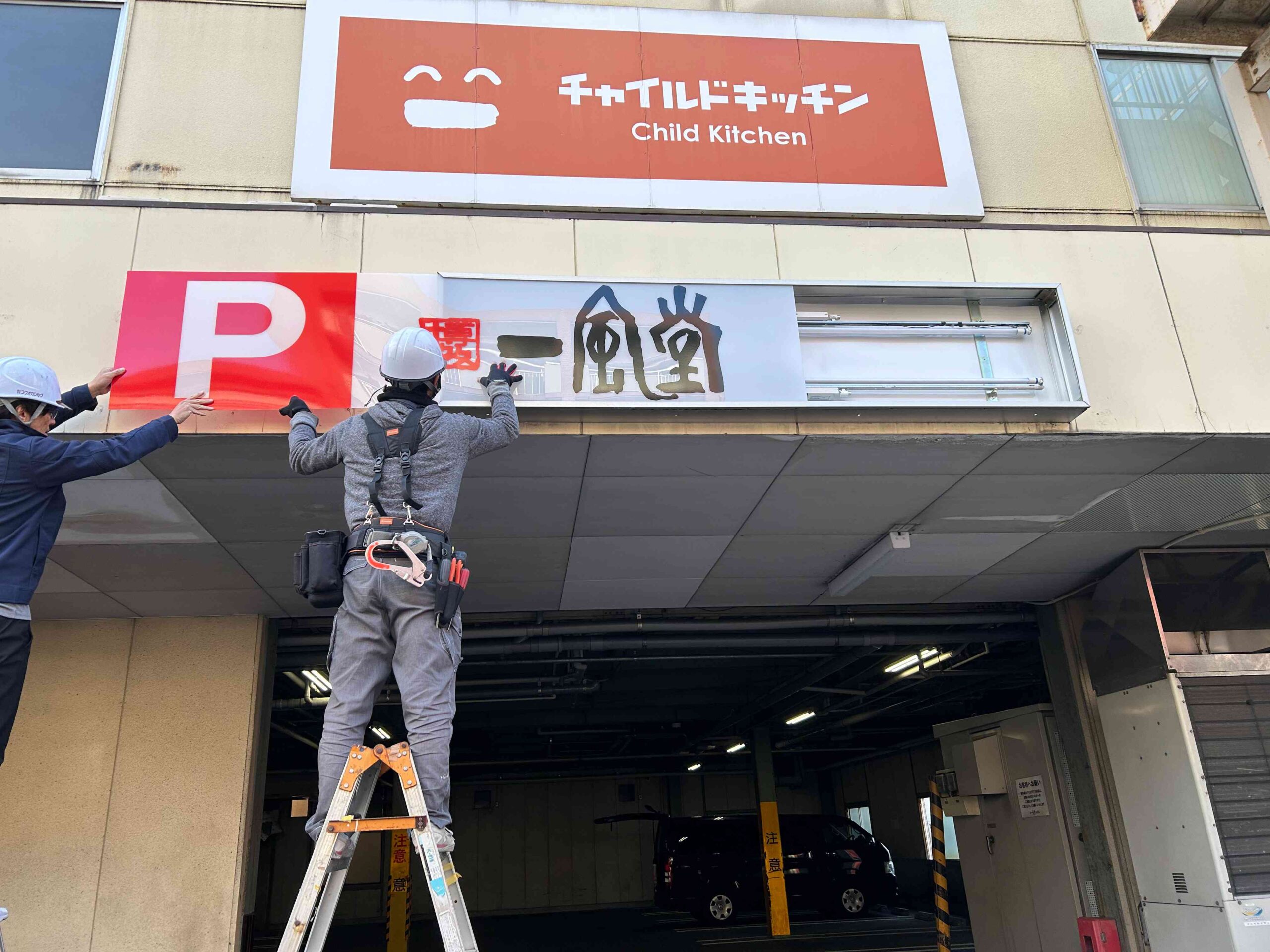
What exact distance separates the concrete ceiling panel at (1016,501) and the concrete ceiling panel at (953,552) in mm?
108

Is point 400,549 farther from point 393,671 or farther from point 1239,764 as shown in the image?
point 1239,764

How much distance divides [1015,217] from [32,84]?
5.71 meters

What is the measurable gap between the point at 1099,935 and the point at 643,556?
13.4 feet

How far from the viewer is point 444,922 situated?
2340mm

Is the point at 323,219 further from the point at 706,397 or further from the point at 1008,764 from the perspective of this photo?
the point at 1008,764

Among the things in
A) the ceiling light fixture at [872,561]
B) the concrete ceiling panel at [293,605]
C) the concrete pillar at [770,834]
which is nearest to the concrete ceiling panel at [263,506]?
the concrete ceiling panel at [293,605]

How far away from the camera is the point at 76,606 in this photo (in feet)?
19.9

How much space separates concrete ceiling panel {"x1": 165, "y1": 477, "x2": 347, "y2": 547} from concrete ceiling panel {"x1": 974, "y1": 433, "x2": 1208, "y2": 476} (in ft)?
11.3

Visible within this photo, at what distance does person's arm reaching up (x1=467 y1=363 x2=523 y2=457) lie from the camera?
3209 mm

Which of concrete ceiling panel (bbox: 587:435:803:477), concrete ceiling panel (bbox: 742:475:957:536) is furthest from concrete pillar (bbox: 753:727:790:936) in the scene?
concrete ceiling panel (bbox: 587:435:803:477)

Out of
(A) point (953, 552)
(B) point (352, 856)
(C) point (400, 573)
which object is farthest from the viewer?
(A) point (953, 552)

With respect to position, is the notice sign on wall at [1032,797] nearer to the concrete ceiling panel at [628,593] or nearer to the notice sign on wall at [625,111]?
the concrete ceiling panel at [628,593]

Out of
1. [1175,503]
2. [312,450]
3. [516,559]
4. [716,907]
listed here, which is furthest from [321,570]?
[716,907]

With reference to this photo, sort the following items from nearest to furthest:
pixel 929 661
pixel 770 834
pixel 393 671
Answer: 1. pixel 393 671
2. pixel 929 661
3. pixel 770 834
